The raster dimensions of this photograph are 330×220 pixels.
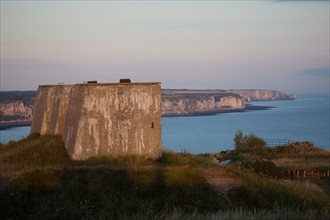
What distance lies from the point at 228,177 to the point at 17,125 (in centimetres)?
9190

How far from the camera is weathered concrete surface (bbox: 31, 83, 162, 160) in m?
19.8

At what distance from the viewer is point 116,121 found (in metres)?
20.1

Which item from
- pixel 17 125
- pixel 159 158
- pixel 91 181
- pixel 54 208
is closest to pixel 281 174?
pixel 159 158

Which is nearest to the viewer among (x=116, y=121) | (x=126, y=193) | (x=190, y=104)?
(x=126, y=193)

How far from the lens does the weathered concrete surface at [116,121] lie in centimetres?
1975

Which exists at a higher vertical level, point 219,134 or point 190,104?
point 190,104

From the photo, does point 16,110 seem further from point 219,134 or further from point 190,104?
point 190,104

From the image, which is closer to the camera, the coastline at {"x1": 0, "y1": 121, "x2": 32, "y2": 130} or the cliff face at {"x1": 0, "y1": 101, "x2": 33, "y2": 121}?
the cliff face at {"x1": 0, "y1": 101, "x2": 33, "y2": 121}

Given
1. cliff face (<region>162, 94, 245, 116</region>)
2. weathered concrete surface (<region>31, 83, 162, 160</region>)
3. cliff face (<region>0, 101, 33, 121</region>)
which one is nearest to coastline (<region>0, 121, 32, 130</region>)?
cliff face (<region>0, 101, 33, 121</region>)

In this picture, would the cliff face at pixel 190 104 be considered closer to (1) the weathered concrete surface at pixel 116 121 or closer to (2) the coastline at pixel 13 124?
(2) the coastline at pixel 13 124

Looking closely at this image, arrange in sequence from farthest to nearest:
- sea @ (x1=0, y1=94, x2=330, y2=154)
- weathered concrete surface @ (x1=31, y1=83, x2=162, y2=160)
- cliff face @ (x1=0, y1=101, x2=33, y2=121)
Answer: cliff face @ (x1=0, y1=101, x2=33, y2=121), sea @ (x1=0, y1=94, x2=330, y2=154), weathered concrete surface @ (x1=31, y1=83, x2=162, y2=160)

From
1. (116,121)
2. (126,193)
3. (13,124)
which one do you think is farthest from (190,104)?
(126,193)

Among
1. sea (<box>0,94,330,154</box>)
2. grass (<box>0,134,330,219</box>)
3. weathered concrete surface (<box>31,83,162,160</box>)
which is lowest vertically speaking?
sea (<box>0,94,330,154</box>)

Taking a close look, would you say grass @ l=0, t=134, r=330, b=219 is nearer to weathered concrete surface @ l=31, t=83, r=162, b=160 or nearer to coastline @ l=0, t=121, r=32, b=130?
weathered concrete surface @ l=31, t=83, r=162, b=160
